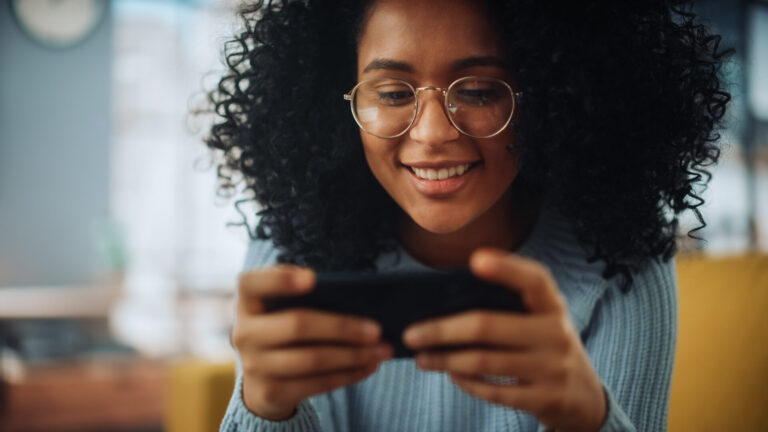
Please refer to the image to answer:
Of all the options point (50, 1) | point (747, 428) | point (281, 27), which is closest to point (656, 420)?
point (747, 428)

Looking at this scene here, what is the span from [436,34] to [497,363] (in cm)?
49

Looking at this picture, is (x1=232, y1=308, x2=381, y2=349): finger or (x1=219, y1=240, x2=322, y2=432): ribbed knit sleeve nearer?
(x1=232, y1=308, x2=381, y2=349): finger

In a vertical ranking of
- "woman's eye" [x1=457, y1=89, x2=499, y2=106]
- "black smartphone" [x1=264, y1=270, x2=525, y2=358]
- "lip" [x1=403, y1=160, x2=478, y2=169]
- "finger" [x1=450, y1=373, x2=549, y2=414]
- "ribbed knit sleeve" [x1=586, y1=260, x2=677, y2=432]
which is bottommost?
"ribbed knit sleeve" [x1=586, y1=260, x2=677, y2=432]

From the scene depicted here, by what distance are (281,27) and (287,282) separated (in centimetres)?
65

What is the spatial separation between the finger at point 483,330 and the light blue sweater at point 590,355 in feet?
1.48

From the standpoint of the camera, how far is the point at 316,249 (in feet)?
3.53

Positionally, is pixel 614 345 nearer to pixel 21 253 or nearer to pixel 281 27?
pixel 281 27

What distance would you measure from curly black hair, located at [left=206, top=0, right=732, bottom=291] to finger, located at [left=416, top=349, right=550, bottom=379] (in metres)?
0.43

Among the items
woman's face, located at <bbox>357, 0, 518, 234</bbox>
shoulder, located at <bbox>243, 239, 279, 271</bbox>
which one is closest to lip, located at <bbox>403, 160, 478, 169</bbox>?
woman's face, located at <bbox>357, 0, 518, 234</bbox>

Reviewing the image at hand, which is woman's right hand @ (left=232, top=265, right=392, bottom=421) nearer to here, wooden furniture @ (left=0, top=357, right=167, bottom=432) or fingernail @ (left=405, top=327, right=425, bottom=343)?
fingernail @ (left=405, top=327, right=425, bottom=343)

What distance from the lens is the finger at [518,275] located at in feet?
1.69

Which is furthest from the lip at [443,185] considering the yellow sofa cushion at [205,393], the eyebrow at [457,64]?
the yellow sofa cushion at [205,393]

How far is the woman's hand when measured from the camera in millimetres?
525

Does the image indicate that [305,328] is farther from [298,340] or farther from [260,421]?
[260,421]
